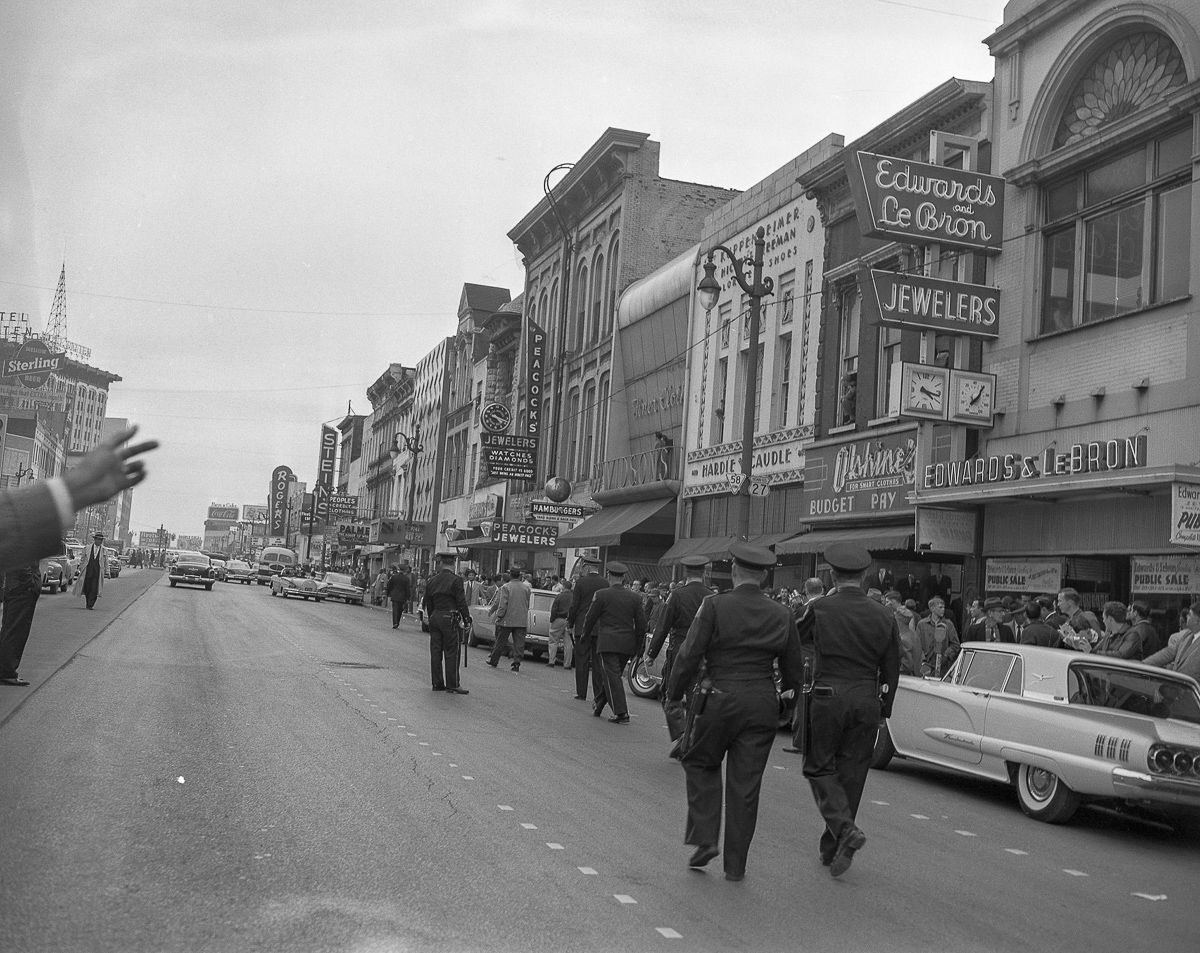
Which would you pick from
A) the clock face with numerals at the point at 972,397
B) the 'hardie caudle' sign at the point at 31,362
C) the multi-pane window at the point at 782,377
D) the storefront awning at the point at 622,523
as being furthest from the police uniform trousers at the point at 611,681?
the 'hardie caudle' sign at the point at 31,362

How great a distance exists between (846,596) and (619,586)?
7.57m

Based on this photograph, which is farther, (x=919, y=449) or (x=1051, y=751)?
(x=919, y=449)

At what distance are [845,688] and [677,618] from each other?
5494 millimetres

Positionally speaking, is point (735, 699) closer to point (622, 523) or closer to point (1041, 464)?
point (1041, 464)

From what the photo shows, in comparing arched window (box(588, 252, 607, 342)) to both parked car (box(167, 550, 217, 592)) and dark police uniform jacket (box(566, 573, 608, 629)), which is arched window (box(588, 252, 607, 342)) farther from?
dark police uniform jacket (box(566, 573, 608, 629))

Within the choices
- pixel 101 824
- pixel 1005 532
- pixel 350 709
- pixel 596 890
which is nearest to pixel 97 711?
pixel 350 709

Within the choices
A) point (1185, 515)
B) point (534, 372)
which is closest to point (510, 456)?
point (534, 372)

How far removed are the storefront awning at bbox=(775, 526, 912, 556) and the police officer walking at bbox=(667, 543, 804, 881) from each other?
12.4m

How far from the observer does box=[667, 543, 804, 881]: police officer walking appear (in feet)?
23.1

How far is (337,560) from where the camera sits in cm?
11475

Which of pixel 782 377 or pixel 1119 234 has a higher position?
pixel 1119 234

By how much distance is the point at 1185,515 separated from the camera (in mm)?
15102

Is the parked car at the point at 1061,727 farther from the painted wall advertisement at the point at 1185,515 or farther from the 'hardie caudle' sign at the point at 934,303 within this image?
the 'hardie caudle' sign at the point at 934,303

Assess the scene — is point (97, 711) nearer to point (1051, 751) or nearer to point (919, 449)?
point (1051, 751)
